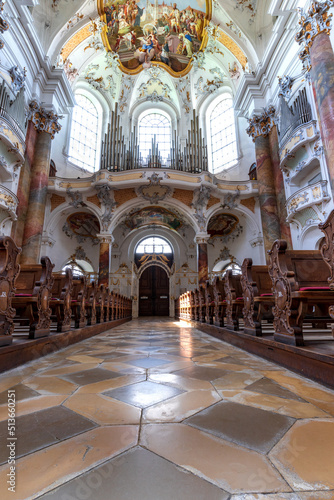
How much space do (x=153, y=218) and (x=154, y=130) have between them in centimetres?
590

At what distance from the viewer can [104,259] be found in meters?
11.0

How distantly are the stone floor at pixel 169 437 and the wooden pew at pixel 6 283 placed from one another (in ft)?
1.79

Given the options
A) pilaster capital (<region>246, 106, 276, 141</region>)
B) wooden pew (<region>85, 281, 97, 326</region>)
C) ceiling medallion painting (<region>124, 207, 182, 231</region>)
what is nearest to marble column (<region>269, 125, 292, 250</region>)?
pilaster capital (<region>246, 106, 276, 141</region>)

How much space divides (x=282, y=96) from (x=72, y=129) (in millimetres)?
10288

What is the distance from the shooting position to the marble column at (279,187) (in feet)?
31.0

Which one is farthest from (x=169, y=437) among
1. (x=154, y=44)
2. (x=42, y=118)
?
(x=154, y=44)

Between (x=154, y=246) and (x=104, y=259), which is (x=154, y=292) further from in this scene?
(x=104, y=259)

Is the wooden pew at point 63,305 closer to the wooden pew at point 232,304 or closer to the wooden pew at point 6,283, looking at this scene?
the wooden pew at point 6,283

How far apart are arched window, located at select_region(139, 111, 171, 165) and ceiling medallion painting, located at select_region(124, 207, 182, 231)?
4254 millimetres

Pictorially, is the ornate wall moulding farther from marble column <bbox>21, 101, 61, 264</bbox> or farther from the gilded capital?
the gilded capital

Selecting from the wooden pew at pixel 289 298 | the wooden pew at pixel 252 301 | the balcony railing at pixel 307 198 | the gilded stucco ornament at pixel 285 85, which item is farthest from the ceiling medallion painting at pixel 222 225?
the wooden pew at pixel 289 298

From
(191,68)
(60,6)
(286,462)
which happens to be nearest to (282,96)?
(191,68)

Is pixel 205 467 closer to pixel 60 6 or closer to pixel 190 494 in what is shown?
pixel 190 494

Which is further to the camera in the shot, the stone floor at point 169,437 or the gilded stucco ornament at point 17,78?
the gilded stucco ornament at point 17,78
